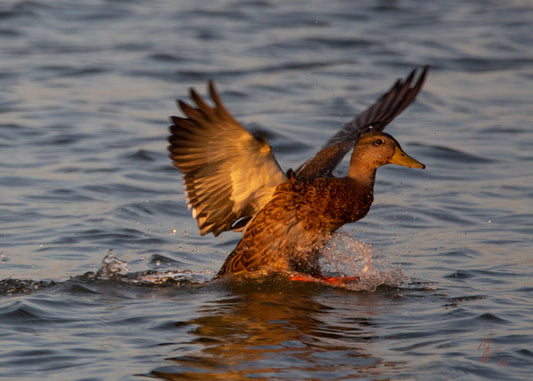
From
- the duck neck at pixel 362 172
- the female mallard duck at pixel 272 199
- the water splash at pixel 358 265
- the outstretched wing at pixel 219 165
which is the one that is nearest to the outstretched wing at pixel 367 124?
the female mallard duck at pixel 272 199

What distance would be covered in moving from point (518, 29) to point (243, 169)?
37.9 feet

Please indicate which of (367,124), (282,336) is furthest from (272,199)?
(367,124)

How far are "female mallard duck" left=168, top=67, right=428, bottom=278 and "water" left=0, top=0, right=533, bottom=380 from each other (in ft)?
0.75

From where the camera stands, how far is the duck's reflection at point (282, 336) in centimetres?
429

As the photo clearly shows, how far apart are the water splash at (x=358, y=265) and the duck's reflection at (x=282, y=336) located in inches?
9.0

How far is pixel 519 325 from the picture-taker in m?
5.03

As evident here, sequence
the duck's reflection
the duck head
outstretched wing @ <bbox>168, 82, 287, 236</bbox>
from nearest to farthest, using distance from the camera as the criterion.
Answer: the duck's reflection < outstretched wing @ <bbox>168, 82, 287, 236</bbox> < the duck head

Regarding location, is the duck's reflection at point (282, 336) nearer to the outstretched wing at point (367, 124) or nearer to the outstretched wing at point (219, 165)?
the outstretched wing at point (219, 165)

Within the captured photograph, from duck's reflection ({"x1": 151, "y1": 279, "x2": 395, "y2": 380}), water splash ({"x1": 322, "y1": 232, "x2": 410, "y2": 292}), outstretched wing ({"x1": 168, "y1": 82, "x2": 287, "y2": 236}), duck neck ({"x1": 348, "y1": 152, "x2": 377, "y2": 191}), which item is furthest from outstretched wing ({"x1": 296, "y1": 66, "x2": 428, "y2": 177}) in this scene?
duck's reflection ({"x1": 151, "y1": 279, "x2": 395, "y2": 380})

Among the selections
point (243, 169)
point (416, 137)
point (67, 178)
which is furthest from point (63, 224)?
point (416, 137)

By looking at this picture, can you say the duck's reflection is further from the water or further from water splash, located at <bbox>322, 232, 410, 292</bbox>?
water splash, located at <bbox>322, 232, 410, 292</bbox>

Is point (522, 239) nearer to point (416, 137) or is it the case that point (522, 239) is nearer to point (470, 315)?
point (470, 315)

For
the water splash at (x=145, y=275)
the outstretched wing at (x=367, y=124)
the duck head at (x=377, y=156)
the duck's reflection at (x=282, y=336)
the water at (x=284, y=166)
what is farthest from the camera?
the outstretched wing at (x=367, y=124)

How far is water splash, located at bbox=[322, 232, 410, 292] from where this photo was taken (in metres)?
5.96
